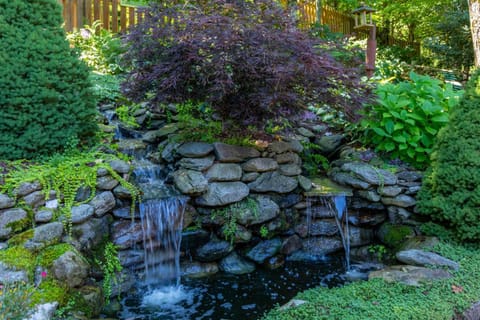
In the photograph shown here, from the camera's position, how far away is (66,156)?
14.1 feet

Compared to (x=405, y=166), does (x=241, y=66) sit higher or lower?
higher

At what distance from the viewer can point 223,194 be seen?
14.5ft

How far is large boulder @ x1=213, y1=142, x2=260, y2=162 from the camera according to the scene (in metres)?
4.62

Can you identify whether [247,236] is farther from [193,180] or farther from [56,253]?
[56,253]

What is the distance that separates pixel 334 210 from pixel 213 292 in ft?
6.25

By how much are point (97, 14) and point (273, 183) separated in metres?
6.43

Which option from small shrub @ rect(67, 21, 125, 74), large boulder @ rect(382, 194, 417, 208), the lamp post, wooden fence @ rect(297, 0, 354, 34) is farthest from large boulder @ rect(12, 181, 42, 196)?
wooden fence @ rect(297, 0, 354, 34)

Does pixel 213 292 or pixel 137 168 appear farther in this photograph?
pixel 137 168

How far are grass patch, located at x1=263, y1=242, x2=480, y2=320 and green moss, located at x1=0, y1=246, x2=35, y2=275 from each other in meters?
1.95

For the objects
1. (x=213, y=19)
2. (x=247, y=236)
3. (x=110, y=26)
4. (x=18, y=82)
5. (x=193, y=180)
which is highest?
(x=110, y=26)

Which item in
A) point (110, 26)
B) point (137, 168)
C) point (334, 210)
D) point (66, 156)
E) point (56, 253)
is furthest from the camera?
point (110, 26)

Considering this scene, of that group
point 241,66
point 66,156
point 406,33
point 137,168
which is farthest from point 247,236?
point 406,33

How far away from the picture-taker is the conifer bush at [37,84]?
4039 millimetres

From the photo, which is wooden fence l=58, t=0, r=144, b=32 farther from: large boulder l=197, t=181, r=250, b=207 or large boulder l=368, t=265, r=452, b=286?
large boulder l=368, t=265, r=452, b=286
